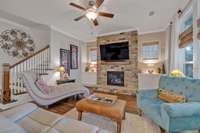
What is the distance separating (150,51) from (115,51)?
1.52 m

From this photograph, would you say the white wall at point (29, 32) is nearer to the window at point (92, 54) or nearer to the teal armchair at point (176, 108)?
the window at point (92, 54)

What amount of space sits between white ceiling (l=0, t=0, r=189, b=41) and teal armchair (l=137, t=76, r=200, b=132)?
2.35 metres

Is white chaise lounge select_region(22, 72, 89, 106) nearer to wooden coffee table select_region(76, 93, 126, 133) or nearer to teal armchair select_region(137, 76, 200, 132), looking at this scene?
wooden coffee table select_region(76, 93, 126, 133)

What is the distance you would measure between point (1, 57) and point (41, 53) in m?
1.35

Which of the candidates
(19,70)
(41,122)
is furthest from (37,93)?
(41,122)

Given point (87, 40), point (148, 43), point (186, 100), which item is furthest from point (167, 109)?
point (87, 40)

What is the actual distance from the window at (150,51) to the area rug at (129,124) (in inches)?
120

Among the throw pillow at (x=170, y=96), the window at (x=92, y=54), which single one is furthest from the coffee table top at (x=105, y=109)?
the window at (x=92, y=54)

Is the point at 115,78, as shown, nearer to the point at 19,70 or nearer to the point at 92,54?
the point at 92,54

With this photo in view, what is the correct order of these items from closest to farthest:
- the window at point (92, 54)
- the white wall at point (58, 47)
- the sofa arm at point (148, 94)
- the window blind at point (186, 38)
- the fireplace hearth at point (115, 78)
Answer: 1. the sofa arm at point (148, 94)
2. the window blind at point (186, 38)
3. the white wall at point (58, 47)
4. the fireplace hearth at point (115, 78)
5. the window at point (92, 54)

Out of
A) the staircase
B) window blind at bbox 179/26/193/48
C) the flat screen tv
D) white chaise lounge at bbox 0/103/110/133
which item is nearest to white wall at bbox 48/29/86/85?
the staircase

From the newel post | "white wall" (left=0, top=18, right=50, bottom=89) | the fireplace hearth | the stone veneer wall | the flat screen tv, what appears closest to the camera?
the newel post

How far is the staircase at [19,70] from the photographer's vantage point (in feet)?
10.3

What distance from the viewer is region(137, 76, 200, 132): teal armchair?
1.67 metres
